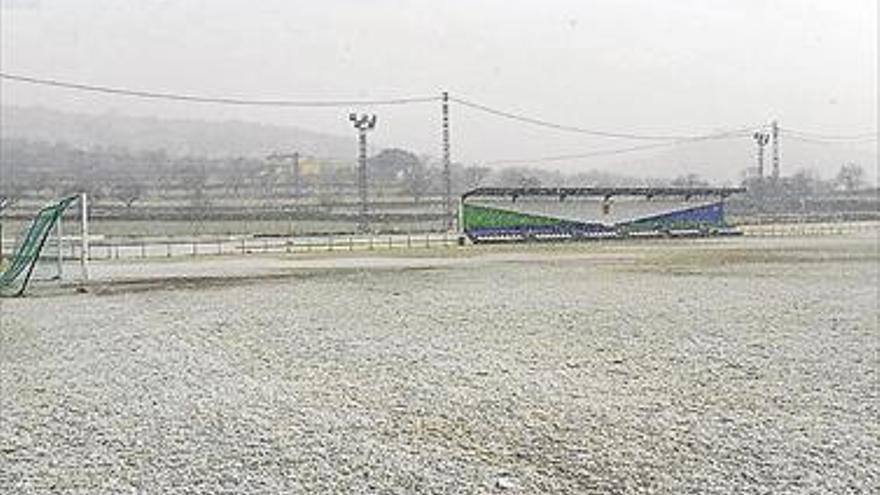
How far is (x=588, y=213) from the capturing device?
53.9 m

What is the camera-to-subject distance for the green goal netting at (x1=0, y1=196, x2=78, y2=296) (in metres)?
24.0

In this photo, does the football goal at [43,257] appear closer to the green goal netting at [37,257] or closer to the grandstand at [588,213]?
the green goal netting at [37,257]

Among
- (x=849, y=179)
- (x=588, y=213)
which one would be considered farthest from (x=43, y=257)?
(x=849, y=179)

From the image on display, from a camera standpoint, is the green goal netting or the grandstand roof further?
the grandstand roof

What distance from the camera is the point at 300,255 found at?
40.7 m

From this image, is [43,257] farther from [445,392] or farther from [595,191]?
[595,191]

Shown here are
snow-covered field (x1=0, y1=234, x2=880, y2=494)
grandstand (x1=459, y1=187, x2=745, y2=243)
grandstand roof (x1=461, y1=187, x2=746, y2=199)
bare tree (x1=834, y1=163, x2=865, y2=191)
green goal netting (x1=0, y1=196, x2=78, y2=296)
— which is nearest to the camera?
snow-covered field (x1=0, y1=234, x2=880, y2=494)

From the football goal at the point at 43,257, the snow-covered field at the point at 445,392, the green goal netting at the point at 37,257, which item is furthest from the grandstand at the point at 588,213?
the snow-covered field at the point at 445,392

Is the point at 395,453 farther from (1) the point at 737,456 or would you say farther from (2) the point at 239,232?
(2) the point at 239,232

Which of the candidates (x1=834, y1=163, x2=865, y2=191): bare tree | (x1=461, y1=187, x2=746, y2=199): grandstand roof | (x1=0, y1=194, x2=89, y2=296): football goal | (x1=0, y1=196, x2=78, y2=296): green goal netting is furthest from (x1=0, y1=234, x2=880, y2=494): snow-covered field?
(x1=834, y1=163, x2=865, y2=191): bare tree

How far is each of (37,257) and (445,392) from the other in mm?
17726

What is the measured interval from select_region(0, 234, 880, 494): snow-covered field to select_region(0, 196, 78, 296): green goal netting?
10.8 ft

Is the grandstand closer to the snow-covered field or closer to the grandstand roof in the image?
the grandstand roof

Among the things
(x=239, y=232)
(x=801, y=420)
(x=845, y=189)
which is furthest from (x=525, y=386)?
(x=845, y=189)
